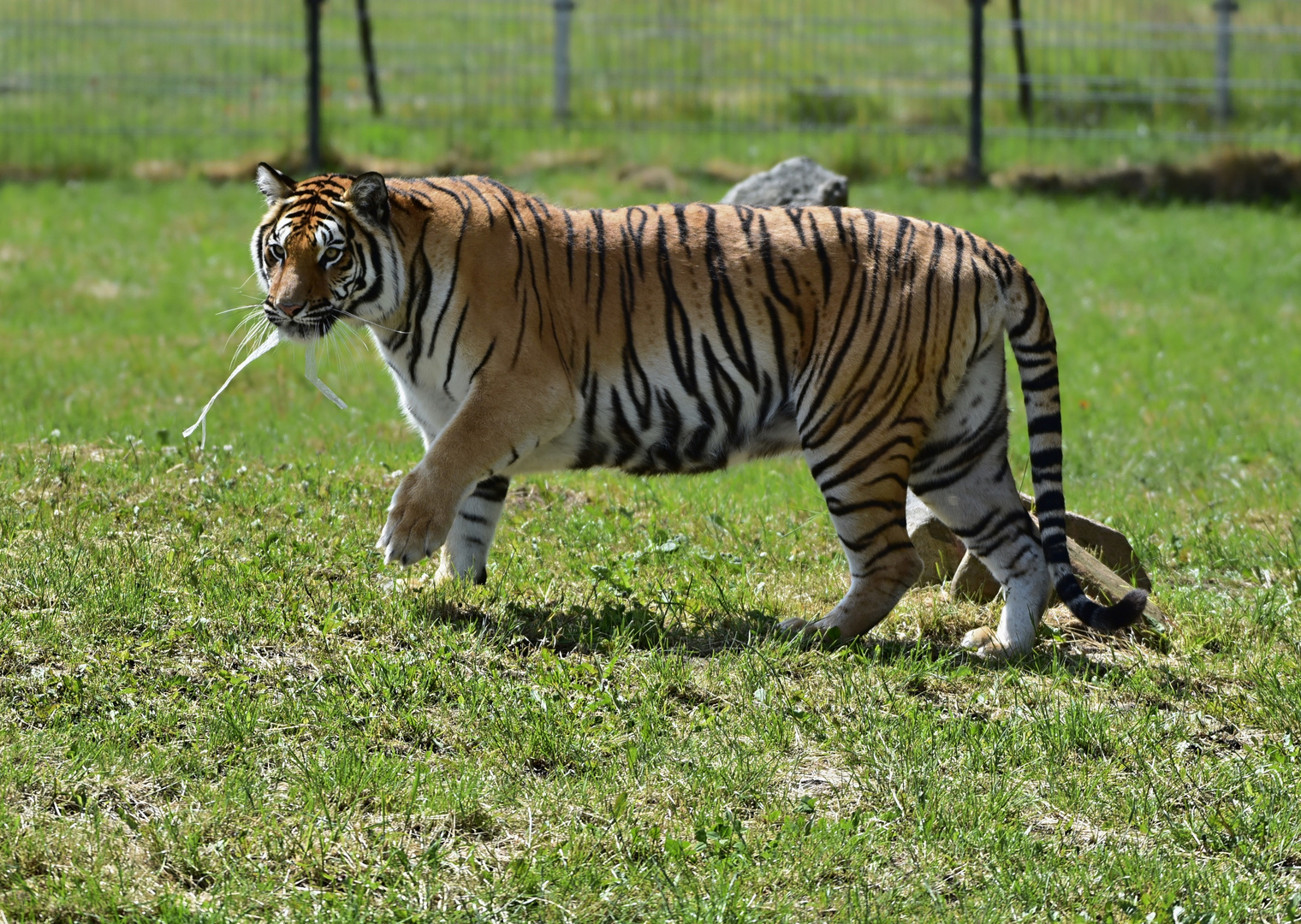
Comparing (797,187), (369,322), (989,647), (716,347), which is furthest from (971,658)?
(797,187)

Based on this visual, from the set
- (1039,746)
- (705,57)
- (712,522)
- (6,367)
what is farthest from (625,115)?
(1039,746)

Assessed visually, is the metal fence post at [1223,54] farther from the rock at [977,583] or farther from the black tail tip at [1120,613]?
the black tail tip at [1120,613]

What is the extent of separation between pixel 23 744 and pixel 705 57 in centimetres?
1515

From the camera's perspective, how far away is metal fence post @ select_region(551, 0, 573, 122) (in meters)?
17.5

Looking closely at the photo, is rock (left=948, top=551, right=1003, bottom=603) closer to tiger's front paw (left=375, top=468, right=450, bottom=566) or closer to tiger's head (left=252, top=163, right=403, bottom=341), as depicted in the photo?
tiger's front paw (left=375, top=468, right=450, bottom=566)

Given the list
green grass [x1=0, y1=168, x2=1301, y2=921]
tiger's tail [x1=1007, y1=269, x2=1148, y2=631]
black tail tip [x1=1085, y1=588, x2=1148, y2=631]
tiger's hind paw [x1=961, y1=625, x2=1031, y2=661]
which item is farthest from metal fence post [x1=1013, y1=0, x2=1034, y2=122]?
black tail tip [x1=1085, y1=588, x2=1148, y2=631]

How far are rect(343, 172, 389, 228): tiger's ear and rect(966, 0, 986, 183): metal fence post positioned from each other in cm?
1172

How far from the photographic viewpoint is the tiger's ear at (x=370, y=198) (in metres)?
5.32

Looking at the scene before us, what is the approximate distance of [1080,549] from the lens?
19.2ft

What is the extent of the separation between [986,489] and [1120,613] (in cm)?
75

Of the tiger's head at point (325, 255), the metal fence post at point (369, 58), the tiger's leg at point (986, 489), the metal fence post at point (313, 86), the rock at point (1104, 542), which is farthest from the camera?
the metal fence post at point (369, 58)

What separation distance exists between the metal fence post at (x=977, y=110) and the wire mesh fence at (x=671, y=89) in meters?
0.44

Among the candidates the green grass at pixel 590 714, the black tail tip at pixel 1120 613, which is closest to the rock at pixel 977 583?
the green grass at pixel 590 714

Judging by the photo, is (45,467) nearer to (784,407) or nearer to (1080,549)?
(784,407)
